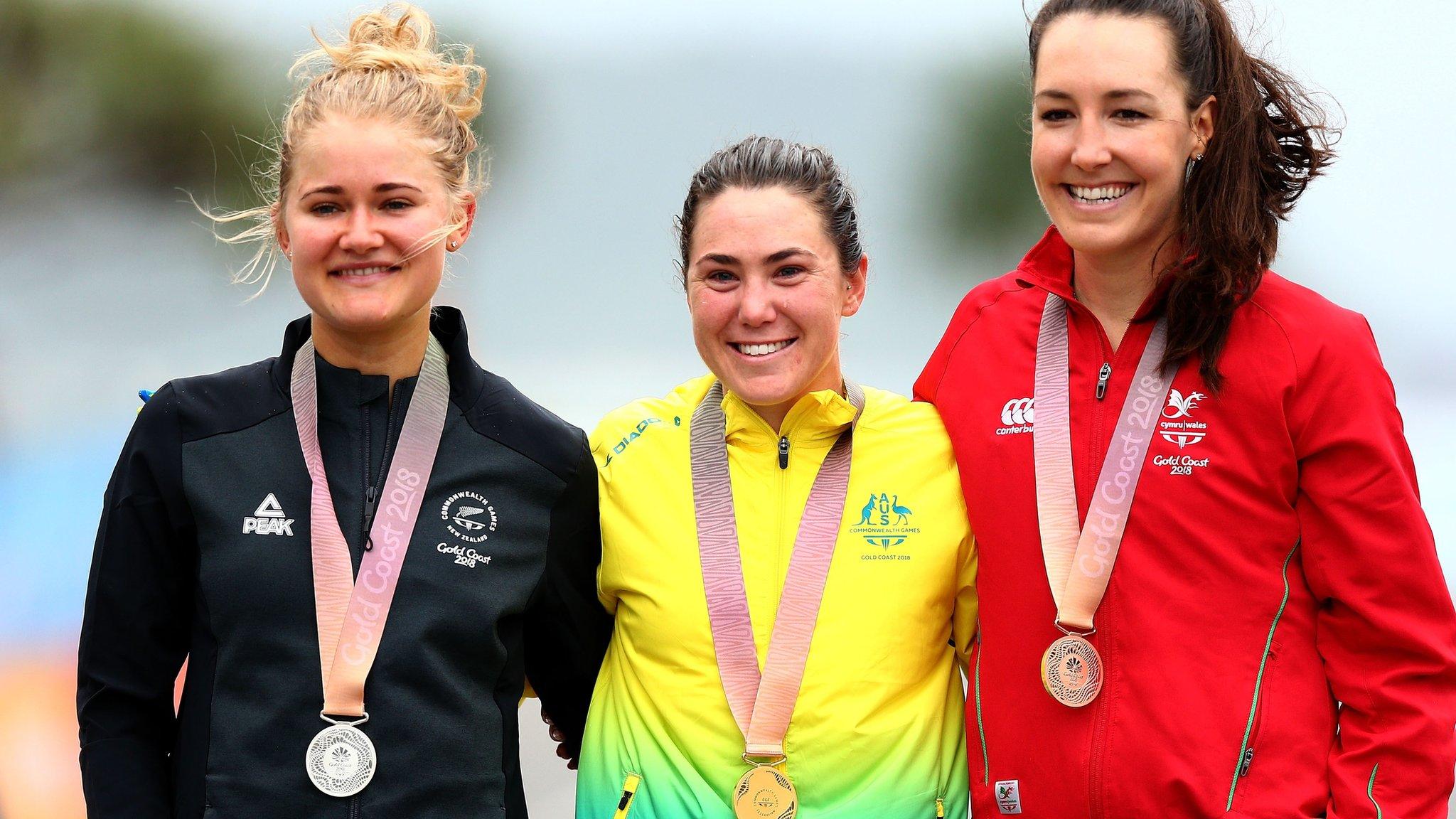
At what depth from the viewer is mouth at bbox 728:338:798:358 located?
2561 mm

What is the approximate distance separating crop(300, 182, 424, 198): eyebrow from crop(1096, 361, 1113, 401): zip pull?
1.30m

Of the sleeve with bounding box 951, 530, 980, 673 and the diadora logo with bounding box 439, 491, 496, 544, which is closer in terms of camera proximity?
the diadora logo with bounding box 439, 491, 496, 544

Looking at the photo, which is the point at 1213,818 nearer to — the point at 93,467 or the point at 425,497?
the point at 425,497

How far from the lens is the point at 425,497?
230 cm

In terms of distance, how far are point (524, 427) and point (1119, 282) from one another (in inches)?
46.2

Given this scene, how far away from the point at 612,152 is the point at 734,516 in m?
5.76

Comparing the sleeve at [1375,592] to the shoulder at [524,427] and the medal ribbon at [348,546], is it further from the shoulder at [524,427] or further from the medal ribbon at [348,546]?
the medal ribbon at [348,546]

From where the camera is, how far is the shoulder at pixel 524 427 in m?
2.41

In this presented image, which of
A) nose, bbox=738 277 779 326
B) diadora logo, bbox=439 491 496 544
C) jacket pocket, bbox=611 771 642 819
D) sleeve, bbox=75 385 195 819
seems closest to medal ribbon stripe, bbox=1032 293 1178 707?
nose, bbox=738 277 779 326

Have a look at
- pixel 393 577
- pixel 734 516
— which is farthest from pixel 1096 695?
pixel 393 577

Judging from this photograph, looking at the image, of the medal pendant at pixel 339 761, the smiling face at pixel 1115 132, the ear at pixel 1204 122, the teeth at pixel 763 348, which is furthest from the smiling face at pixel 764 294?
the medal pendant at pixel 339 761

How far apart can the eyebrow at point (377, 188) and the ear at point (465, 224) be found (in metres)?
0.13

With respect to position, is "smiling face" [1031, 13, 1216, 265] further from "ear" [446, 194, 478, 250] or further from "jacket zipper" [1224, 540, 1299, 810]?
"ear" [446, 194, 478, 250]

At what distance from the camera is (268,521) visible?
221 centimetres
